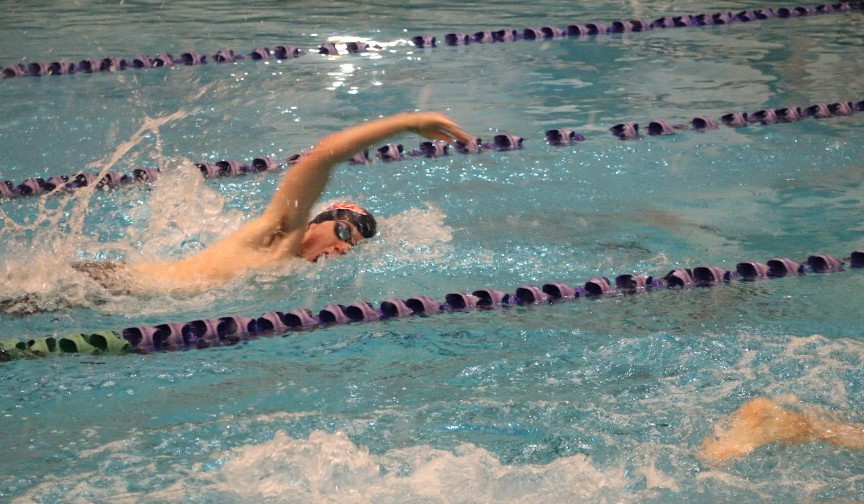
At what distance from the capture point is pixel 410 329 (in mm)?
3787

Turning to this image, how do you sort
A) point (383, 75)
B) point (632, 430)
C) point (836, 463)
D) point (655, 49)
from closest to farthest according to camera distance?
point (836, 463) < point (632, 430) < point (383, 75) < point (655, 49)

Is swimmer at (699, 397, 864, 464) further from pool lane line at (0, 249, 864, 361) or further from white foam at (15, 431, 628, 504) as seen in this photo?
pool lane line at (0, 249, 864, 361)

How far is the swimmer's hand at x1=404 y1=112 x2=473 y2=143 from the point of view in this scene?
3.75m

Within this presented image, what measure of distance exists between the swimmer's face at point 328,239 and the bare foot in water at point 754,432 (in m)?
1.80

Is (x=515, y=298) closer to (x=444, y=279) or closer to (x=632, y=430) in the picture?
(x=444, y=279)

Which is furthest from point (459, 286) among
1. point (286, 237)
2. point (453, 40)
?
point (453, 40)

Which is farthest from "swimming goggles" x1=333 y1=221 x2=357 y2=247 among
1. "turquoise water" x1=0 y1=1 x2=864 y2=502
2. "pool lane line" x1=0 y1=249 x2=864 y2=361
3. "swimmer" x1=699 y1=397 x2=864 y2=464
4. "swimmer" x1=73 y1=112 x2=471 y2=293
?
"swimmer" x1=699 y1=397 x2=864 y2=464

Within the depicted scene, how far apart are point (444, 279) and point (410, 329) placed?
546 mm

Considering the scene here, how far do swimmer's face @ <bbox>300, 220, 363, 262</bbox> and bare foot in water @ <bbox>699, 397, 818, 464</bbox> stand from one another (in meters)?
1.80

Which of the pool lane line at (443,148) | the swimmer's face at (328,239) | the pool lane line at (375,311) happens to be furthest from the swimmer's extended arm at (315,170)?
the pool lane line at (443,148)

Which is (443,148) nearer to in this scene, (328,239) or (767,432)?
(328,239)

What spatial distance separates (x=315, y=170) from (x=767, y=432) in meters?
1.96

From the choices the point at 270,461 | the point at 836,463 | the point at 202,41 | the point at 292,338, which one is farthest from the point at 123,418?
the point at 202,41

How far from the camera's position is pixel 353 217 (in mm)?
4344
